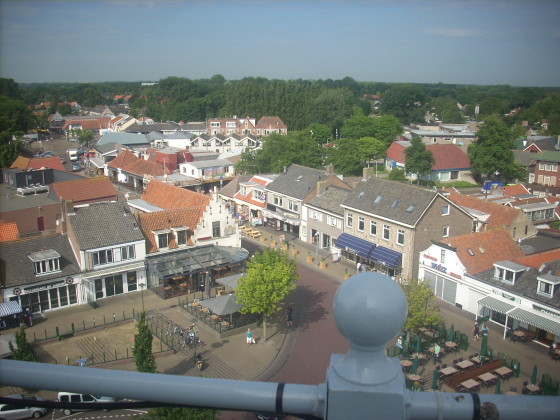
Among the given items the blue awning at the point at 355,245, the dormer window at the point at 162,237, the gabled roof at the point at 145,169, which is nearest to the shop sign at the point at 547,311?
the blue awning at the point at 355,245

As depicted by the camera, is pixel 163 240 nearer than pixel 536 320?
No

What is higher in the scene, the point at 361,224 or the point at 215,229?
the point at 361,224

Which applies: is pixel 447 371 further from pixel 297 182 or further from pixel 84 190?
pixel 84 190

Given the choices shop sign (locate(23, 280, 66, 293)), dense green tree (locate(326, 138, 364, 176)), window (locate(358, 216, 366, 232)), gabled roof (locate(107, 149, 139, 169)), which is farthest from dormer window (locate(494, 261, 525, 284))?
gabled roof (locate(107, 149, 139, 169))

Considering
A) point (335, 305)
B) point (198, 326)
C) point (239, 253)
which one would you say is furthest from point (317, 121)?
point (335, 305)

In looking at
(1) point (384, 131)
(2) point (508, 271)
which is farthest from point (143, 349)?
(1) point (384, 131)

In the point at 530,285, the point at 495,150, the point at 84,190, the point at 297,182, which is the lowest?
the point at 530,285

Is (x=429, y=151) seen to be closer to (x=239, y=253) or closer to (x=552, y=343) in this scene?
(x=239, y=253)
